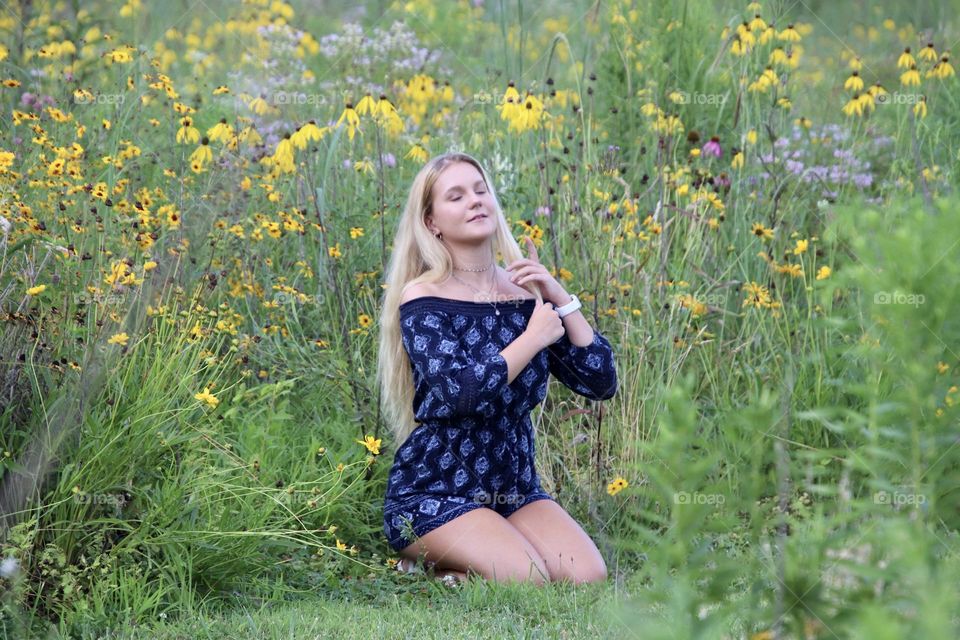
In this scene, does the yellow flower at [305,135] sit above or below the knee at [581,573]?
above

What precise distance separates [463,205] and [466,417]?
2.22 ft

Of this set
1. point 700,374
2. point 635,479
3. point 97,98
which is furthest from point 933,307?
point 97,98

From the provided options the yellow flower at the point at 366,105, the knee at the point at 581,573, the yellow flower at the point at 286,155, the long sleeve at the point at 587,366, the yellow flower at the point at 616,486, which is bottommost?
the knee at the point at 581,573

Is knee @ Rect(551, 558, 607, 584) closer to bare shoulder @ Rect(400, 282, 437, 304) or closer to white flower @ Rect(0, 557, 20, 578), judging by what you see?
bare shoulder @ Rect(400, 282, 437, 304)

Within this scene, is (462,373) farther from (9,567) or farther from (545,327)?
(9,567)

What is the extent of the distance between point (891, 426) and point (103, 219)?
3317mm

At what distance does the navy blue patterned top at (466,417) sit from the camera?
3869mm

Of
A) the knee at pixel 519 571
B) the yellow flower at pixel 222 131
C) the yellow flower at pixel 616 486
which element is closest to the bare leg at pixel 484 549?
the knee at pixel 519 571

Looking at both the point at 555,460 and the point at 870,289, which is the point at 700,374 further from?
the point at 870,289

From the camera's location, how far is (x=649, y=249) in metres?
4.67

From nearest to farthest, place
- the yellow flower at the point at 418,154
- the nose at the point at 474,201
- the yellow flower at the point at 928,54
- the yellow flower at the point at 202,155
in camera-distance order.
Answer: the nose at the point at 474,201 < the yellow flower at the point at 202,155 < the yellow flower at the point at 418,154 < the yellow flower at the point at 928,54

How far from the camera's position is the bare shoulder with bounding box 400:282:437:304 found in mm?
3918

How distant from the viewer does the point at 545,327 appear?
3729mm

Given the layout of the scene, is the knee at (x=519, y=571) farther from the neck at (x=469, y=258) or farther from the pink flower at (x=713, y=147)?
the pink flower at (x=713, y=147)
